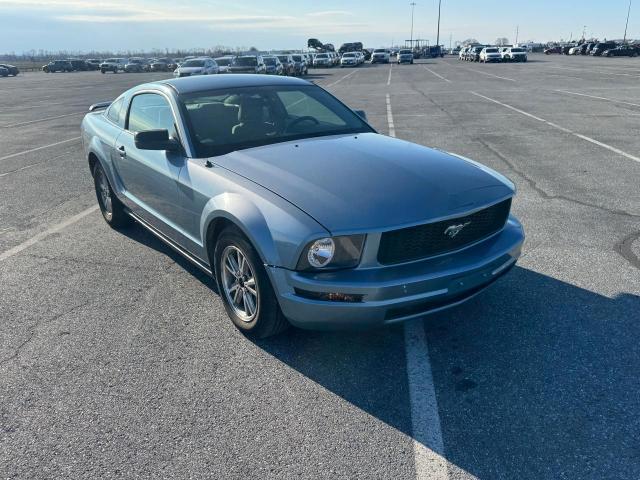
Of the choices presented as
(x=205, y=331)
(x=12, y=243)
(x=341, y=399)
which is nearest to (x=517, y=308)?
(x=341, y=399)

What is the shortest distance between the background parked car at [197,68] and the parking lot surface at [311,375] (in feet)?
89.9

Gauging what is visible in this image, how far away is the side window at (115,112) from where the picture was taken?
5441 millimetres

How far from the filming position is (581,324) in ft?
12.0

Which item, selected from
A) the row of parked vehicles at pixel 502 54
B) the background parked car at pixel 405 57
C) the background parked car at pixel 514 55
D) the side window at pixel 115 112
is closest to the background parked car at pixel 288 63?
the background parked car at pixel 405 57

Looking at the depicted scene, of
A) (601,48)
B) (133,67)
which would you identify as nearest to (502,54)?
(601,48)

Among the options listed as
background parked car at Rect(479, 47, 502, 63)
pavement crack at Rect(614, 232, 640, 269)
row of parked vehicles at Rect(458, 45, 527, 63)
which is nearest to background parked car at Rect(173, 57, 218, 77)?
pavement crack at Rect(614, 232, 640, 269)

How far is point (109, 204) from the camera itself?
585 cm

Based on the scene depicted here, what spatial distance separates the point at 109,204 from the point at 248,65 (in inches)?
1157

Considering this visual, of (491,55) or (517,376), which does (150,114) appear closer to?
(517,376)

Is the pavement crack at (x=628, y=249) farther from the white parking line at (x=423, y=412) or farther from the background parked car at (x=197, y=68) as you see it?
the background parked car at (x=197, y=68)

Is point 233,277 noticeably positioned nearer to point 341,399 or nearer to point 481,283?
point 341,399

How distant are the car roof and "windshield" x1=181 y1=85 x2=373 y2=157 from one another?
83mm

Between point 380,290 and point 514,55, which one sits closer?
point 380,290

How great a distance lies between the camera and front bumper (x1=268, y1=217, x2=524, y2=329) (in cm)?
298
